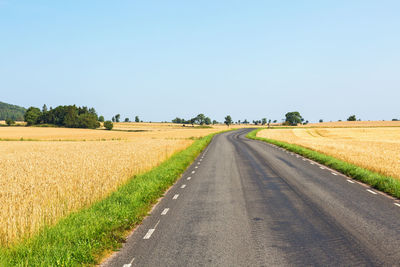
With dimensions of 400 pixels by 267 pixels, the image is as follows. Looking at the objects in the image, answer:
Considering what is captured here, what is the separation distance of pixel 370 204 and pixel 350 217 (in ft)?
6.56

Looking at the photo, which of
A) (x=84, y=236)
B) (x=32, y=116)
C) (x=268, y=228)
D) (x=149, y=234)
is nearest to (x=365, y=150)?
(x=268, y=228)

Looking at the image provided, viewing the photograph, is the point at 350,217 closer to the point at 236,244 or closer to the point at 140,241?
the point at 236,244

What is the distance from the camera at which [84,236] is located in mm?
6156

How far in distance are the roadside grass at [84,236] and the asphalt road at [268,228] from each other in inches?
13.9

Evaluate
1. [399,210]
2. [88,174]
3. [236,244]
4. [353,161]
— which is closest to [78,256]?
[236,244]

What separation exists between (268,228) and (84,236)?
157 inches

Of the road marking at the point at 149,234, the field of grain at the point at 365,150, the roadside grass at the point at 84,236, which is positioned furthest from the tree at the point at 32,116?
the road marking at the point at 149,234

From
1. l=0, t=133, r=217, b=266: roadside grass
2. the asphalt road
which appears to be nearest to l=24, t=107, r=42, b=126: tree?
the asphalt road

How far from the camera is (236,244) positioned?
6078 mm

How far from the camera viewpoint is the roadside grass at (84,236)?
5184 mm

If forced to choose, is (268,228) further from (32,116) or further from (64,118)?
(32,116)

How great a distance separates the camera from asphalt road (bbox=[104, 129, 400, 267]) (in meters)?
5.45

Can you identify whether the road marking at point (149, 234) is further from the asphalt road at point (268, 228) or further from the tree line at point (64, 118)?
the tree line at point (64, 118)

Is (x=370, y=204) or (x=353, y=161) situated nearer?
(x=370, y=204)
